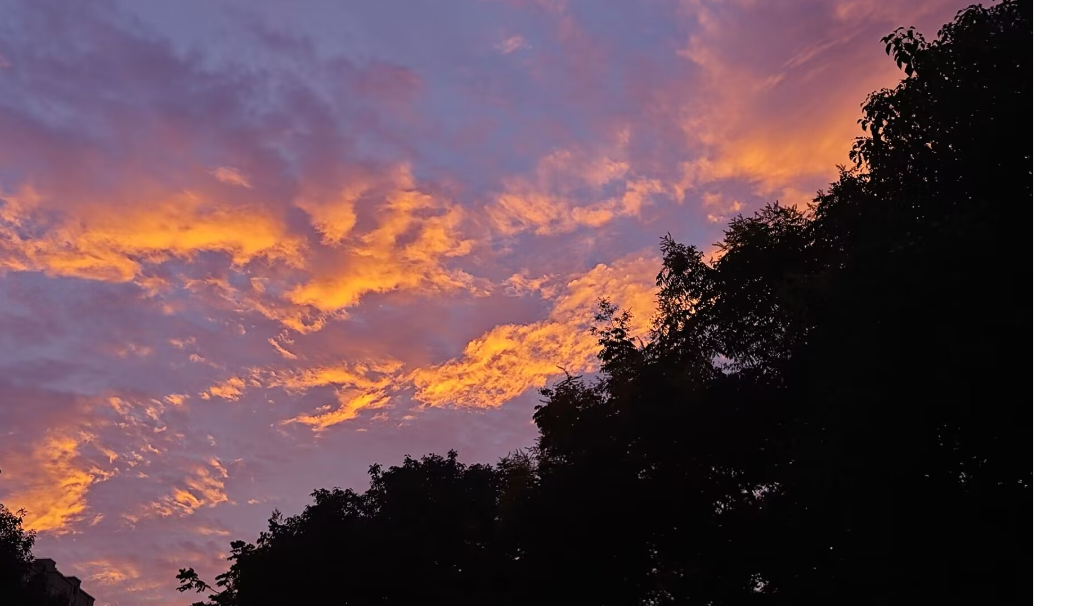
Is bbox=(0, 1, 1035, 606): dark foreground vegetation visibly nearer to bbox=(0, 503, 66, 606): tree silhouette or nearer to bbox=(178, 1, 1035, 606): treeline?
bbox=(178, 1, 1035, 606): treeline

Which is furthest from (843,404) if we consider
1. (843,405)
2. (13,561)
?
(13,561)

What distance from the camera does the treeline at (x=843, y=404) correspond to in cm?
1527

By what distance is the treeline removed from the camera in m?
15.3

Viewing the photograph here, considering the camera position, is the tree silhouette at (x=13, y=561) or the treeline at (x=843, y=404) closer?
the treeline at (x=843, y=404)

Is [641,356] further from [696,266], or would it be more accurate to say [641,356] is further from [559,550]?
[559,550]

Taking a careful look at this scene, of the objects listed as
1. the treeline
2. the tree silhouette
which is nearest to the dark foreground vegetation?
the treeline

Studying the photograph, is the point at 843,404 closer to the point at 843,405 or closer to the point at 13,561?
the point at 843,405

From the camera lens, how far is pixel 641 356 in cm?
2752

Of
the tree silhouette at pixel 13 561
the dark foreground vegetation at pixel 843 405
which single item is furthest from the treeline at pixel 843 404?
the tree silhouette at pixel 13 561

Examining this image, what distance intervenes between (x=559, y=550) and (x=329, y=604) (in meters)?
29.5

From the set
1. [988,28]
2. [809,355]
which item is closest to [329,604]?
[809,355]

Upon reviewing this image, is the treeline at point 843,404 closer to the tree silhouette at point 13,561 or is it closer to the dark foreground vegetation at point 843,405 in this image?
the dark foreground vegetation at point 843,405

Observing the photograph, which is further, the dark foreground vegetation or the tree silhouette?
the tree silhouette

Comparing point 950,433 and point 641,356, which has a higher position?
point 641,356
